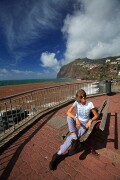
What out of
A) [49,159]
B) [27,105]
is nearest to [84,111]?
[49,159]

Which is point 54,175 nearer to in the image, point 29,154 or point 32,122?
point 29,154

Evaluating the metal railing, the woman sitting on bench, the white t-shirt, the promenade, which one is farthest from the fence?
the white t-shirt

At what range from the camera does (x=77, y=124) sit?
11.6ft

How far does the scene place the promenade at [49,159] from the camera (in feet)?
9.68

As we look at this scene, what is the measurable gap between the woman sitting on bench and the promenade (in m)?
0.26

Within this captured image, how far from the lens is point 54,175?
116 inches

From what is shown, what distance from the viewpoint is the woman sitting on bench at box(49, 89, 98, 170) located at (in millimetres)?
3164

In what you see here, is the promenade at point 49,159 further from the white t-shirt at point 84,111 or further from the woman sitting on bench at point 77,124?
the white t-shirt at point 84,111

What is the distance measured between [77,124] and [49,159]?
1.14 metres

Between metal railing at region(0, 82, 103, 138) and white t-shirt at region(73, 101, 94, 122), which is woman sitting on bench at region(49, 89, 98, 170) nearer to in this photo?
white t-shirt at region(73, 101, 94, 122)

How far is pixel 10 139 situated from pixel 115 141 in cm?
327

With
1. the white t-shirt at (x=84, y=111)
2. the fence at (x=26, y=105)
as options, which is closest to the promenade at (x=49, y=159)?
the fence at (x=26, y=105)

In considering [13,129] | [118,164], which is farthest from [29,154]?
[118,164]

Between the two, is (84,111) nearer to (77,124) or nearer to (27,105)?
(77,124)
